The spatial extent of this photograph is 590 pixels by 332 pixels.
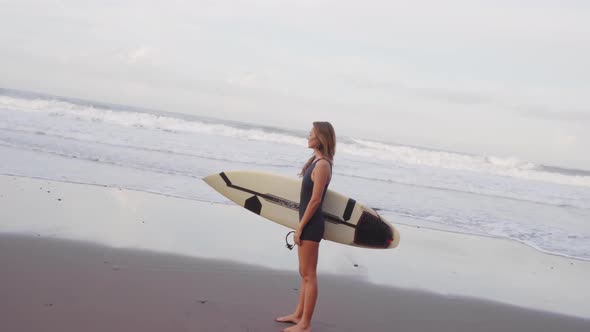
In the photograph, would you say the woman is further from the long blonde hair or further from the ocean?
the ocean

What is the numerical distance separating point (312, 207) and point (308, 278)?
51 cm

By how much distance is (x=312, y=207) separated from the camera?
3.36 m

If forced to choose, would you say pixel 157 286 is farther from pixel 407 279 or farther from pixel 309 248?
pixel 407 279

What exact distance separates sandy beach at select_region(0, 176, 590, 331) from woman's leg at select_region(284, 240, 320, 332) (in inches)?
9.3

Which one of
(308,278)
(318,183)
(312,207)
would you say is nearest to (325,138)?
(318,183)

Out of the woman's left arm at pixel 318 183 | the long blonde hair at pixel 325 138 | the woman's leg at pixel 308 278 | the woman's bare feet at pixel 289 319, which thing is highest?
the long blonde hair at pixel 325 138

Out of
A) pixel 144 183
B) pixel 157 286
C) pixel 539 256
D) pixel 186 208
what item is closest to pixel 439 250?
pixel 539 256

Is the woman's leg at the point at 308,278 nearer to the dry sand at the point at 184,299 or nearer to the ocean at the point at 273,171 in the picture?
the dry sand at the point at 184,299

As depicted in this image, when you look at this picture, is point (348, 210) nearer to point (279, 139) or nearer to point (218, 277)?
point (218, 277)

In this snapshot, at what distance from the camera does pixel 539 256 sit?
7020mm

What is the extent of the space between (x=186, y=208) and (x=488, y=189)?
12272mm

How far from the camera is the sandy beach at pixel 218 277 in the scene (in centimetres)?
353

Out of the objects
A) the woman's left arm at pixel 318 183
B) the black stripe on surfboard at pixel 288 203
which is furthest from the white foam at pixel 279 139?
the woman's left arm at pixel 318 183

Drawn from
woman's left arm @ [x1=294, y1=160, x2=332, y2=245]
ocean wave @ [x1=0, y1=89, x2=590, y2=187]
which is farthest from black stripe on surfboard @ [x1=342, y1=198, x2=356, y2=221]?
ocean wave @ [x1=0, y1=89, x2=590, y2=187]
